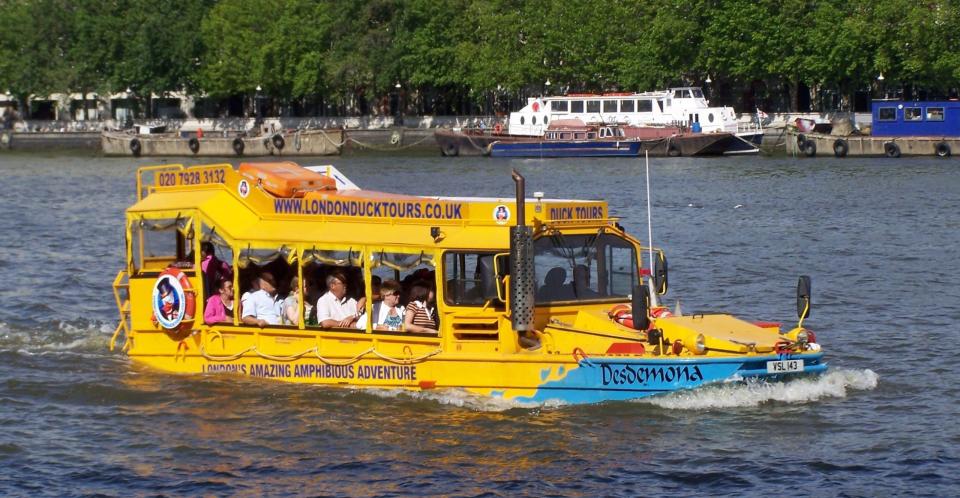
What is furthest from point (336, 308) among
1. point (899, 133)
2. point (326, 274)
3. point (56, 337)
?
point (899, 133)

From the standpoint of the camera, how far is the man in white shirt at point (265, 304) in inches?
808

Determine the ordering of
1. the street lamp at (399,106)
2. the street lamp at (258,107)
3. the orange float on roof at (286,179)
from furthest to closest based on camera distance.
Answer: the street lamp at (258,107) → the street lamp at (399,106) → the orange float on roof at (286,179)

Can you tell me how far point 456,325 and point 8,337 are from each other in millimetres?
10444

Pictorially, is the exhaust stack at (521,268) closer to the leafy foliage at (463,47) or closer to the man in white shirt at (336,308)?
the man in white shirt at (336,308)

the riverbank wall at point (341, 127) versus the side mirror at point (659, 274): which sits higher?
the riverbank wall at point (341, 127)

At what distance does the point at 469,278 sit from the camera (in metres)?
19.0

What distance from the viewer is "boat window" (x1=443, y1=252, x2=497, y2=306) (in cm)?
1877

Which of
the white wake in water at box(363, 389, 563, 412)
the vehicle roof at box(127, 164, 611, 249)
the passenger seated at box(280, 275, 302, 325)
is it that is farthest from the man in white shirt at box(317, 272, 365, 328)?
the white wake in water at box(363, 389, 563, 412)

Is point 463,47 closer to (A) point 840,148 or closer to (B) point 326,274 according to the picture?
(A) point 840,148

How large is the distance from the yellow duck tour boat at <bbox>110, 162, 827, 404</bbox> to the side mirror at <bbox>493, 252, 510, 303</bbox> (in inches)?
0.8

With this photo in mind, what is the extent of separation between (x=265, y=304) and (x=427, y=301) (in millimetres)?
2452

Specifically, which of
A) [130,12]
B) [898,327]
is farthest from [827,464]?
[130,12]

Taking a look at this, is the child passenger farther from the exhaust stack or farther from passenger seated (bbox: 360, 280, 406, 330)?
the exhaust stack

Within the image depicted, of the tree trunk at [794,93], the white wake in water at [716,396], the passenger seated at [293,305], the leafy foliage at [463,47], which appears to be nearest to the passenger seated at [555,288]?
the white wake in water at [716,396]
